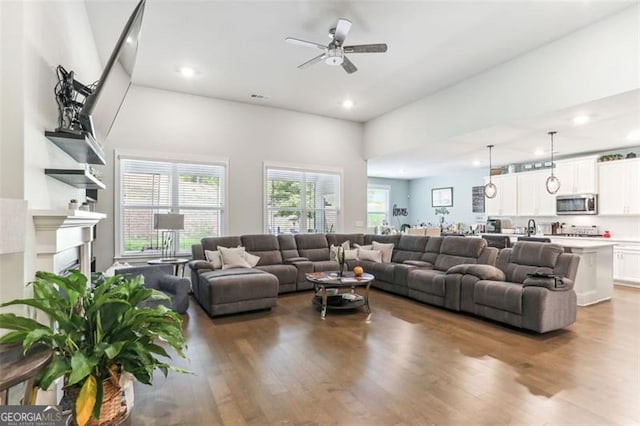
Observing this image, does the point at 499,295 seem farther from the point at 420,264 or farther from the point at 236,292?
the point at 236,292

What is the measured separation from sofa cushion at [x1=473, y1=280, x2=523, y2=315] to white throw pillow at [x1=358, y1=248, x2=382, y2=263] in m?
2.15

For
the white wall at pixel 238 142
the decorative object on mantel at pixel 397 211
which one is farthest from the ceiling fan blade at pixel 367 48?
the decorative object on mantel at pixel 397 211

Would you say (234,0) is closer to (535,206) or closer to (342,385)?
(342,385)

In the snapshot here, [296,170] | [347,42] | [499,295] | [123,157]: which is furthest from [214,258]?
[499,295]

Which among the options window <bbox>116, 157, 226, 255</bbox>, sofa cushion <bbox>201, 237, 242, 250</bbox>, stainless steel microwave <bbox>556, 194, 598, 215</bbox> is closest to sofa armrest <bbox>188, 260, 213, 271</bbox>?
sofa cushion <bbox>201, 237, 242, 250</bbox>

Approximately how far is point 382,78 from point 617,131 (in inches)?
153

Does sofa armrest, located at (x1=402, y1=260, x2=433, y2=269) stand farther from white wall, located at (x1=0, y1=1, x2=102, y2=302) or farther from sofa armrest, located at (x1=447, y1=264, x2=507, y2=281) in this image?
white wall, located at (x1=0, y1=1, x2=102, y2=302)

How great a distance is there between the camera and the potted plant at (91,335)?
1.48 m

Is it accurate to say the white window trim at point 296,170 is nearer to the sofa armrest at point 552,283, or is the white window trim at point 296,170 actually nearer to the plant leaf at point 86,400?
the sofa armrest at point 552,283

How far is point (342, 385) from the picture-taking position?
247 cm

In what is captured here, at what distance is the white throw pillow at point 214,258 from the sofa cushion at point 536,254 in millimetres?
4276

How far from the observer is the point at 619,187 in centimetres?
631

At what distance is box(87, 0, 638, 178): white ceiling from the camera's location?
11.2 ft

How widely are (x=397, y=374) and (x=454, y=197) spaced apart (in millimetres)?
8525
